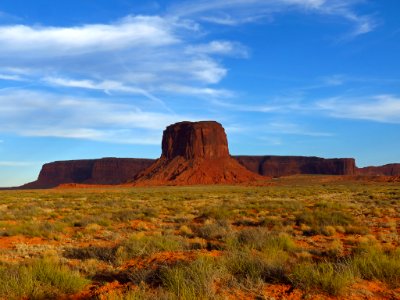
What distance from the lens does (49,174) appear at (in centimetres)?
17475

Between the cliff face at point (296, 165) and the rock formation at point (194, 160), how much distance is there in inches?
2054

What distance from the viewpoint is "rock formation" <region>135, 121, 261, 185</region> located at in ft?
322

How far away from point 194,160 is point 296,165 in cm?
7090

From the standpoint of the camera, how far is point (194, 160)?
10675 cm

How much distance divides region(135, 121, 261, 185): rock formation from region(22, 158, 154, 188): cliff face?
4785 cm

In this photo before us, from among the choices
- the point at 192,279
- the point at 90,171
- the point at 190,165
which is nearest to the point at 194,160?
the point at 190,165

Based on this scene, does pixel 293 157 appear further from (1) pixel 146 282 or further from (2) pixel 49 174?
(1) pixel 146 282

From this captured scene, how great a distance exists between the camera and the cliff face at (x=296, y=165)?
159 m

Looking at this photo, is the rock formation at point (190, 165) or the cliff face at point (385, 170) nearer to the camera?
the rock formation at point (190, 165)

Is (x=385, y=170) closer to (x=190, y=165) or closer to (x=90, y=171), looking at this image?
(x=190, y=165)

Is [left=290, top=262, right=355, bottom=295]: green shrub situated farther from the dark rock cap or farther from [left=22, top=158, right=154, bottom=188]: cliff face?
[left=22, top=158, right=154, bottom=188]: cliff face

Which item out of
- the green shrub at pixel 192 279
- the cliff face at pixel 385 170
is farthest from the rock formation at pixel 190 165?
the green shrub at pixel 192 279

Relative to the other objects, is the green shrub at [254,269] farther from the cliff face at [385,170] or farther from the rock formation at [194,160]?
the cliff face at [385,170]

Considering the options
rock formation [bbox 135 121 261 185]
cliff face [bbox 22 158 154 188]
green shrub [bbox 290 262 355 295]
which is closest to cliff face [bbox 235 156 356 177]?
cliff face [bbox 22 158 154 188]
